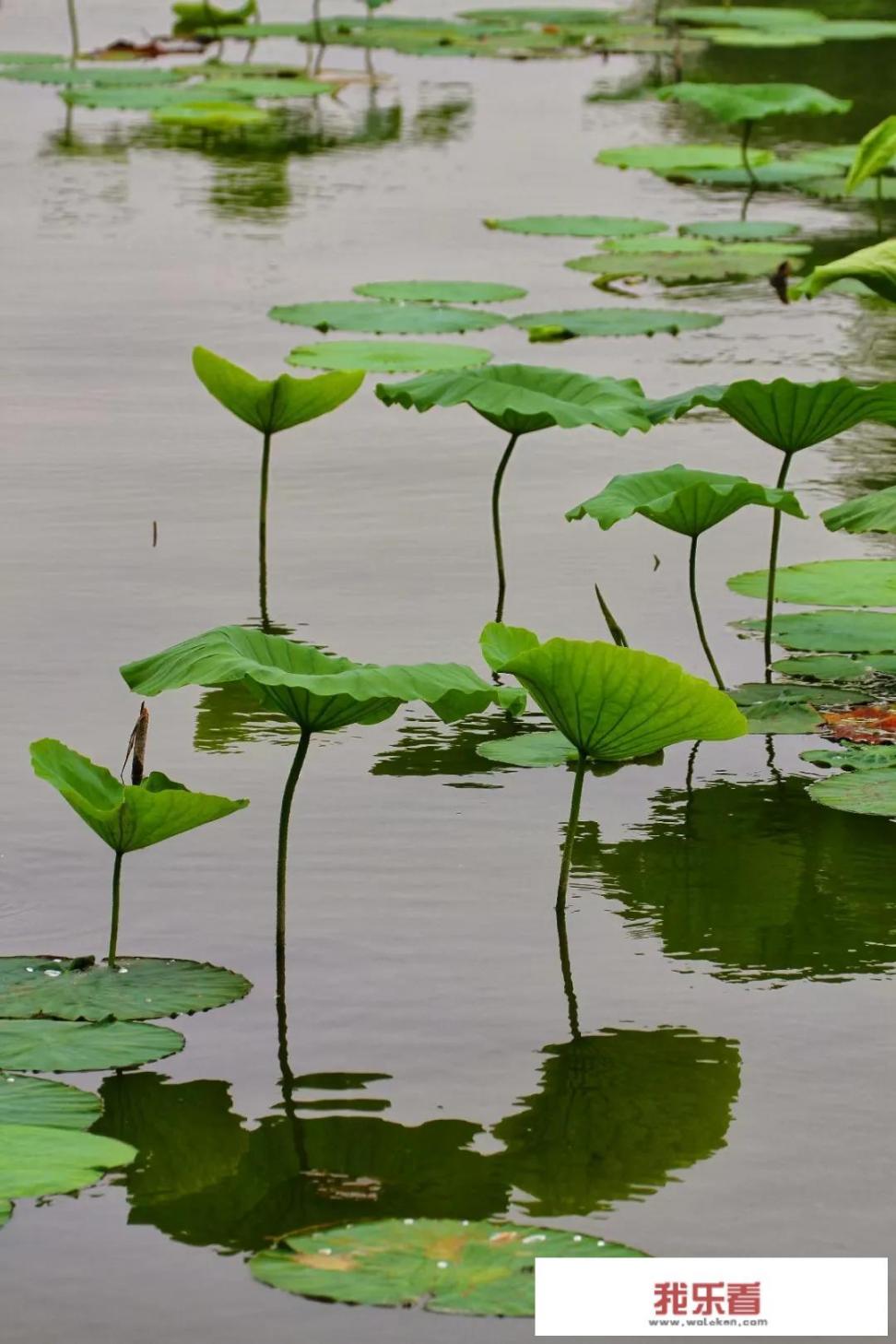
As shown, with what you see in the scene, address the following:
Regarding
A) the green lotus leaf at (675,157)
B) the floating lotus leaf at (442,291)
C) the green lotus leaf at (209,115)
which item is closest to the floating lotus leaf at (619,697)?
the floating lotus leaf at (442,291)

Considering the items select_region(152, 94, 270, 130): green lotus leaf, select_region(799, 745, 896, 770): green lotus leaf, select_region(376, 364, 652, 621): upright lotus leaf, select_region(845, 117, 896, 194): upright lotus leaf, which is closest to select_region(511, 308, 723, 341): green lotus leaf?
select_region(845, 117, 896, 194): upright lotus leaf

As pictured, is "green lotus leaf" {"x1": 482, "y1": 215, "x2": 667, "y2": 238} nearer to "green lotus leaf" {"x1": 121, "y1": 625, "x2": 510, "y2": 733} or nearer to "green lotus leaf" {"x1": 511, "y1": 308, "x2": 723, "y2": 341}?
"green lotus leaf" {"x1": 511, "y1": 308, "x2": 723, "y2": 341}

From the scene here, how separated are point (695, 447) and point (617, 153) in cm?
434

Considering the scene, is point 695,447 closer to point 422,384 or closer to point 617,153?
point 422,384

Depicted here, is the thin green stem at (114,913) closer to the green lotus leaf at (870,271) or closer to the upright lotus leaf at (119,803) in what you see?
the upright lotus leaf at (119,803)

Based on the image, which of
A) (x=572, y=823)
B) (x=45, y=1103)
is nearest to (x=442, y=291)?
(x=572, y=823)

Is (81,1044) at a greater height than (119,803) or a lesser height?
lesser

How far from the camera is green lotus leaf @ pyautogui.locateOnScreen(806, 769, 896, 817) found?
298cm

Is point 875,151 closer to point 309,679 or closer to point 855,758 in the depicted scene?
point 855,758

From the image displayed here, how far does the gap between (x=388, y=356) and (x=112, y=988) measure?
3.25 meters

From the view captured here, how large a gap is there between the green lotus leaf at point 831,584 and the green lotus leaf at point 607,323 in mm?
2004

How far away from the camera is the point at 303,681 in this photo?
2367 mm

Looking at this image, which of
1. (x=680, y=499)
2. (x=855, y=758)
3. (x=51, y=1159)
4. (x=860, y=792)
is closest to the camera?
(x=51, y=1159)

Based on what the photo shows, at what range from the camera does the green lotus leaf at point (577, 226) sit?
7402 mm
